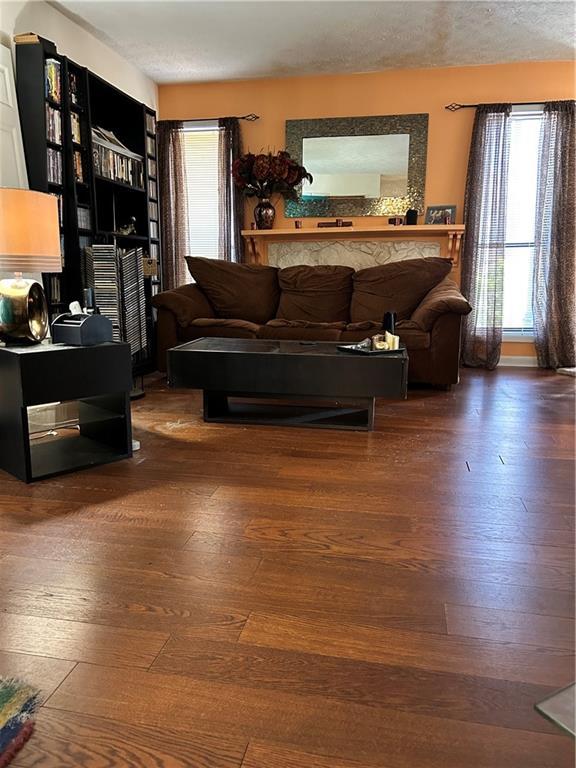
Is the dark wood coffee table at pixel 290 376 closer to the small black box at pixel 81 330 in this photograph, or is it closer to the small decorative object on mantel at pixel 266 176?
the small black box at pixel 81 330

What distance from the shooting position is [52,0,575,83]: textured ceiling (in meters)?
3.90

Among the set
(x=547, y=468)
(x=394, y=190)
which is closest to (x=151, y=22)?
(x=394, y=190)

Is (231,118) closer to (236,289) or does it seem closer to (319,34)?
(319,34)

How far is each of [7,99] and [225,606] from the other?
335 centimetres

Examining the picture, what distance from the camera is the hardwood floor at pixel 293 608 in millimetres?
1056

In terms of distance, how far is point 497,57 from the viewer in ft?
15.8

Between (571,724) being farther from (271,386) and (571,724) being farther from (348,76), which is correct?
(348,76)

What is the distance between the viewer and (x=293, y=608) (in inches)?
57.1

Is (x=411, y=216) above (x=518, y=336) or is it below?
above

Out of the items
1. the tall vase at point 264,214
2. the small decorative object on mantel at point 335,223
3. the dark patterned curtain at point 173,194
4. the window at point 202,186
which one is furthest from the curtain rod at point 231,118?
the small decorative object on mantel at point 335,223

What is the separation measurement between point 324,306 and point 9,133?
2.60 m

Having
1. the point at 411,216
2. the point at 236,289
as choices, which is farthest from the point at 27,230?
the point at 411,216

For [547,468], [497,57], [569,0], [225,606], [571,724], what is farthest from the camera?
[497,57]

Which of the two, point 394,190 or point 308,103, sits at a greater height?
point 308,103
